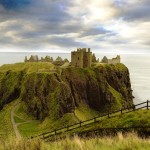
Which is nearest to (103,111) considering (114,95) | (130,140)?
(114,95)

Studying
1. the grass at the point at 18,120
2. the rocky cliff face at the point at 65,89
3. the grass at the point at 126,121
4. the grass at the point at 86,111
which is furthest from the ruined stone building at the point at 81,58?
the grass at the point at 126,121

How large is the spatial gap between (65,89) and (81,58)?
34876mm

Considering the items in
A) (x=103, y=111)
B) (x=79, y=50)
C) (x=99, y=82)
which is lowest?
(x=103, y=111)

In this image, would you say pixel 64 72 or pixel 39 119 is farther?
pixel 64 72

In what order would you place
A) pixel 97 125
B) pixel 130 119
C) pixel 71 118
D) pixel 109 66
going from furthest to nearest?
pixel 109 66 → pixel 71 118 → pixel 97 125 → pixel 130 119

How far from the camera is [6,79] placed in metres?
157

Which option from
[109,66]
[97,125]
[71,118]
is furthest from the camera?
[109,66]

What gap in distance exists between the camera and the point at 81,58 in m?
158

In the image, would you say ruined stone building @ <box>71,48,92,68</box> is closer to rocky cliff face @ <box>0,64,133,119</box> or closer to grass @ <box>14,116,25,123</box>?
rocky cliff face @ <box>0,64,133,119</box>

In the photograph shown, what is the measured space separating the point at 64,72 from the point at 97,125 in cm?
11235

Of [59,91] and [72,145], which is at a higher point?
[72,145]

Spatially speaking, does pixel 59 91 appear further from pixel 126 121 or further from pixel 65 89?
pixel 126 121

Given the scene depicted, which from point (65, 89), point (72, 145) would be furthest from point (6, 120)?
point (72, 145)

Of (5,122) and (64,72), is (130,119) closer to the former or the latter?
(5,122)
